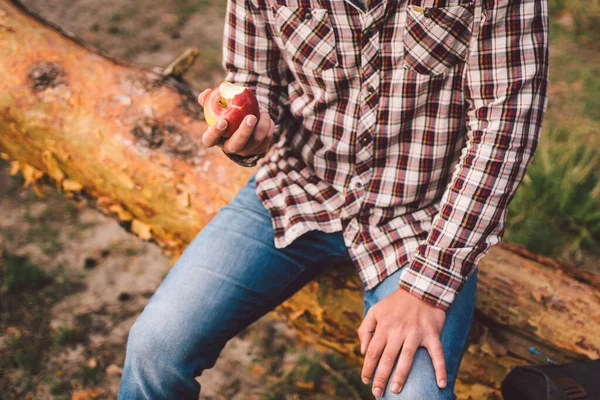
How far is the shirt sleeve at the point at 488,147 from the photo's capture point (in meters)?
1.25

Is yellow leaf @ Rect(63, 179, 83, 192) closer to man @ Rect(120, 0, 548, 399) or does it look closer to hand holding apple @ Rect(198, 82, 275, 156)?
man @ Rect(120, 0, 548, 399)

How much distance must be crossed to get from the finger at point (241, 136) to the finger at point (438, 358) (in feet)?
2.42

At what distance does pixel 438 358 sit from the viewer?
122cm

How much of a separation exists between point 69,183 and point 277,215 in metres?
1.15

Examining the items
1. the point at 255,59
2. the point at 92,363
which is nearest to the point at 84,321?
the point at 92,363

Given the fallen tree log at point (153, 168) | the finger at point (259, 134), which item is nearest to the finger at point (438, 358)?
the fallen tree log at point (153, 168)

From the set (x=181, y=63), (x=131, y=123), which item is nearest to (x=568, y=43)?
(x=181, y=63)

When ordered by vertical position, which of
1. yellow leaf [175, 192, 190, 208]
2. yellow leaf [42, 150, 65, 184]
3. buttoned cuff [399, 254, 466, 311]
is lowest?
yellow leaf [42, 150, 65, 184]

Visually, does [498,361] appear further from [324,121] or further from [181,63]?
[181,63]

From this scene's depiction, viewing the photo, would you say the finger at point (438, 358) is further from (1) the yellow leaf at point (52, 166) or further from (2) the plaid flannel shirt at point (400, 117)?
(1) the yellow leaf at point (52, 166)

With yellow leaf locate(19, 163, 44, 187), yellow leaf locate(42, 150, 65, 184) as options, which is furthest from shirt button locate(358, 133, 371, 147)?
yellow leaf locate(19, 163, 44, 187)

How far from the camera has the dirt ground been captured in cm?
232

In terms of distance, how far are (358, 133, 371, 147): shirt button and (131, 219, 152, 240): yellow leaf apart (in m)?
1.12

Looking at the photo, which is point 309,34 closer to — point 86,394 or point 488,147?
point 488,147
